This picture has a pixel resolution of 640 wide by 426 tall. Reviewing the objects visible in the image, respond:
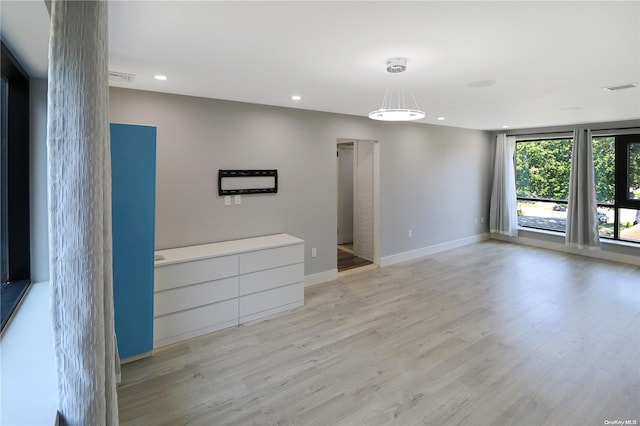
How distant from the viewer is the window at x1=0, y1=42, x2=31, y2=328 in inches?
91.4

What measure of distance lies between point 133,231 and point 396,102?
3130 millimetres

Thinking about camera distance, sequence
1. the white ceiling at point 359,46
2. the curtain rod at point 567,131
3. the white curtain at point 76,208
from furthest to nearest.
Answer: the curtain rod at point 567,131
the white ceiling at point 359,46
the white curtain at point 76,208

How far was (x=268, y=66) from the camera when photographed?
8.82ft

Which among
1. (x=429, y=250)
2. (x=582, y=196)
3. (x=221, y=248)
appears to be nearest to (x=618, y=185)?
(x=582, y=196)

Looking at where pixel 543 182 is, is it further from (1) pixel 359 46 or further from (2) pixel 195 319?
(2) pixel 195 319

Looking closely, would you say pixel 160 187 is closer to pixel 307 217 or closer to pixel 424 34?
pixel 307 217

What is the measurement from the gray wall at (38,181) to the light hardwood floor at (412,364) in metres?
1.10

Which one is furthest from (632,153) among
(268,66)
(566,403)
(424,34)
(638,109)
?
(268,66)

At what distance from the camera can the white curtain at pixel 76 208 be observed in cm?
100

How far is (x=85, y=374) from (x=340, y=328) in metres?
2.69

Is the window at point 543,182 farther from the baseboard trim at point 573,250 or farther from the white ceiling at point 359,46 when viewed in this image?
the white ceiling at point 359,46

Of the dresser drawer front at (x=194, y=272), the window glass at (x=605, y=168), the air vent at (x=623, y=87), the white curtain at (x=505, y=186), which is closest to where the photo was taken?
the dresser drawer front at (x=194, y=272)

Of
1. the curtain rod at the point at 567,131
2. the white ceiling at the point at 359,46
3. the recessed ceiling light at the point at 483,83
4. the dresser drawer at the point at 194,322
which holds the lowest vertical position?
the dresser drawer at the point at 194,322

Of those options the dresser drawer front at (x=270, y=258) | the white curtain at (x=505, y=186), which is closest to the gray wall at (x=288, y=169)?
the dresser drawer front at (x=270, y=258)
